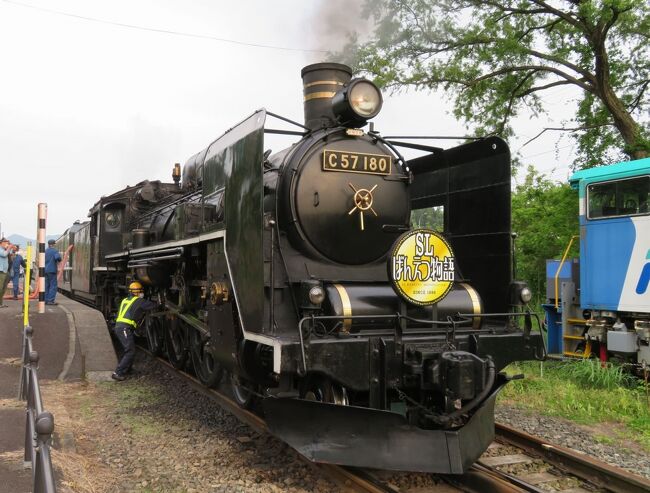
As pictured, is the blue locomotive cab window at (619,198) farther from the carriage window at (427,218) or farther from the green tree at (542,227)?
the green tree at (542,227)

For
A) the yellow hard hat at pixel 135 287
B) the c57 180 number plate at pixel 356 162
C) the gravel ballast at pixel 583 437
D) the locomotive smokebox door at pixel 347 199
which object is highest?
the c57 180 number plate at pixel 356 162

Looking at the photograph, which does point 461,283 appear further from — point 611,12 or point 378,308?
point 611,12

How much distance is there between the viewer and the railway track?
403 centimetres

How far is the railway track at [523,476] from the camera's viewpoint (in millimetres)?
4027

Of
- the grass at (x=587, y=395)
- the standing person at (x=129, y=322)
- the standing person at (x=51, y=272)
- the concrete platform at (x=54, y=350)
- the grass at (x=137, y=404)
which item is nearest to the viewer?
the grass at (x=137, y=404)

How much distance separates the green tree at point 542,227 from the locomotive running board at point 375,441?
10.1 meters

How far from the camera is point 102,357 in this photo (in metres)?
8.34

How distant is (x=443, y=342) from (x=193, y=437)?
253 cm

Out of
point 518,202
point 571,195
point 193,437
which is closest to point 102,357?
point 193,437

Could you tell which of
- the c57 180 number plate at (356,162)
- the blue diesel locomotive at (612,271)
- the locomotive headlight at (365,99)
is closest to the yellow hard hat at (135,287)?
the c57 180 number plate at (356,162)

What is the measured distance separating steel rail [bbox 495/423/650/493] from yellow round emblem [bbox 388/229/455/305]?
5.36ft

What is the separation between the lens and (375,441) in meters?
3.84

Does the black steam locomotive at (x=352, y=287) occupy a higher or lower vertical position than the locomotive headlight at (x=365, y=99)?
lower

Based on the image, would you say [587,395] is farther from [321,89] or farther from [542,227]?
[542,227]
